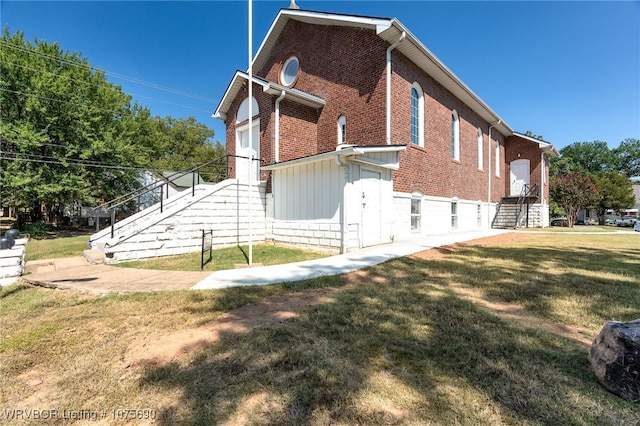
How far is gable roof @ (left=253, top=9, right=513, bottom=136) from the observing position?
1012 centimetres

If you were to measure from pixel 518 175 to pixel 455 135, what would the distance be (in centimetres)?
1048

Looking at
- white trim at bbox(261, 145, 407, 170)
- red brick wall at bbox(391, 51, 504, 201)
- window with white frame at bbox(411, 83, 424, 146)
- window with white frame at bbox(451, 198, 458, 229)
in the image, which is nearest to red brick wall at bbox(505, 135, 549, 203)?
red brick wall at bbox(391, 51, 504, 201)

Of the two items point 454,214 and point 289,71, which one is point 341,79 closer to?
point 289,71

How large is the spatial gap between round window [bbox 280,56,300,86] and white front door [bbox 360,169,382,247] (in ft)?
24.7

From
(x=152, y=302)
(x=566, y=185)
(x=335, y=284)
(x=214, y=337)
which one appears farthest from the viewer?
(x=566, y=185)

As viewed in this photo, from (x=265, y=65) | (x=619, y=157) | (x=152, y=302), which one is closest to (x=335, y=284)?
(x=152, y=302)

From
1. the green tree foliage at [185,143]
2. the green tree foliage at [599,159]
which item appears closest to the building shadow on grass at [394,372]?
the green tree foliage at [185,143]

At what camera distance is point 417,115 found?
12.6 m

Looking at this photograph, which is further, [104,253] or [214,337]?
[104,253]

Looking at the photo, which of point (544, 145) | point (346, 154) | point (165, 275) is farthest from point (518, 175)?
point (165, 275)

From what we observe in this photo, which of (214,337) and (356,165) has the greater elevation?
(356,165)

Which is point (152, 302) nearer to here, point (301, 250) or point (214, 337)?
point (214, 337)

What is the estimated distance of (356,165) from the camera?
29.0 ft

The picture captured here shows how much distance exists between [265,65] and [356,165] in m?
10.4
